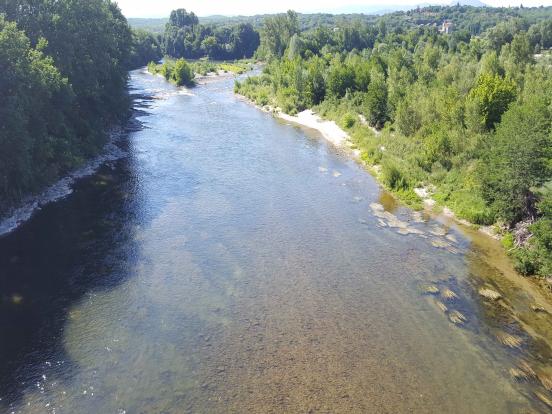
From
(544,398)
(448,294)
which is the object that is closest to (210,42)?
(448,294)

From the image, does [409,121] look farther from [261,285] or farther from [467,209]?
[261,285]

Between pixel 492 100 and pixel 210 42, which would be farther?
pixel 210 42

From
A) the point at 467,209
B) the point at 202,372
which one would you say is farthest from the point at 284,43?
the point at 202,372

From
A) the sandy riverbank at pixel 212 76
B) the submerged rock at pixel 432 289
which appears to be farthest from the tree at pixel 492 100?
the sandy riverbank at pixel 212 76

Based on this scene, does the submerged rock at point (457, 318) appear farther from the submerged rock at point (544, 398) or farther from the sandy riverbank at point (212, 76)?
the sandy riverbank at point (212, 76)

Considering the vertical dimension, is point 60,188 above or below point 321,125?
below

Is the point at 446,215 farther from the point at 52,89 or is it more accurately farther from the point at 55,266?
the point at 52,89

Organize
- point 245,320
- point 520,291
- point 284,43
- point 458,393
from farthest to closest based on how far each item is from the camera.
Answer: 1. point 284,43
2. point 520,291
3. point 245,320
4. point 458,393
